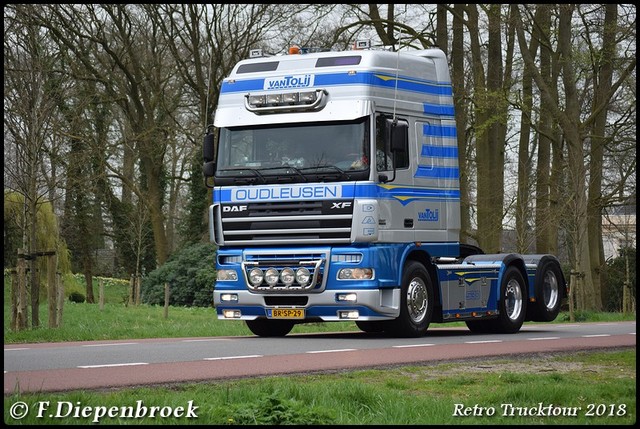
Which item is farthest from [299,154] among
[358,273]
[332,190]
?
[358,273]

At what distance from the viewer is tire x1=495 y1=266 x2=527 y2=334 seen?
67.5 feet

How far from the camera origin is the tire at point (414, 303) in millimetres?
18047

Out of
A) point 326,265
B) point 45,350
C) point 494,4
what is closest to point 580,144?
point 494,4

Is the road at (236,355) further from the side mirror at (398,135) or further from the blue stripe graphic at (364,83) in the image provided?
the blue stripe graphic at (364,83)

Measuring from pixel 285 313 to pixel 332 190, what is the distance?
1978 millimetres

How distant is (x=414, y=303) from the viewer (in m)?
18.3

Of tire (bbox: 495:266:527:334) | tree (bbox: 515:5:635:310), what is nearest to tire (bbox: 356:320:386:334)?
tire (bbox: 495:266:527:334)

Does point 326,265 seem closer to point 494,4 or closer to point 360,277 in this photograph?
point 360,277

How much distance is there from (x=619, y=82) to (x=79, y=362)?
22.3 meters

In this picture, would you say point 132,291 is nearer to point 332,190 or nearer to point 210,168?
point 210,168

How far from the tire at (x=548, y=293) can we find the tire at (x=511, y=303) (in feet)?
1.51

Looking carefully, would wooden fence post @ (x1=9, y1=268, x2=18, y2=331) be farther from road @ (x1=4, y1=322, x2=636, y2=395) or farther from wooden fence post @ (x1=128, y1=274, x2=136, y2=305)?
wooden fence post @ (x1=128, y1=274, x2=136, y2=305)

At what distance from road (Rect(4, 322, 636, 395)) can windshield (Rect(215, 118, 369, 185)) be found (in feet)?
7.76

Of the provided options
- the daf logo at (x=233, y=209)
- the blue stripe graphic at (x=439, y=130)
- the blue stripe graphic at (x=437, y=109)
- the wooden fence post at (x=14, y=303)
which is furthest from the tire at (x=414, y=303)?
the wooden fence post at (x=14, y=303)
